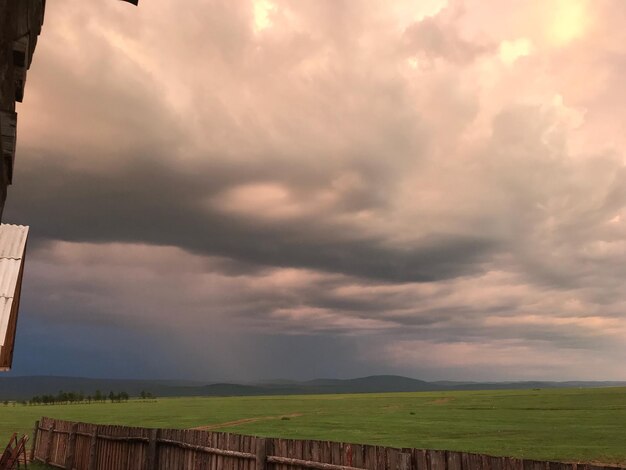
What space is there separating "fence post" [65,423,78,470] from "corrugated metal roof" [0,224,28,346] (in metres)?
9.66

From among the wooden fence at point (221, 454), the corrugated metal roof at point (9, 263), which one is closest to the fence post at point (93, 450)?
the wooden fence at point (221, 454)

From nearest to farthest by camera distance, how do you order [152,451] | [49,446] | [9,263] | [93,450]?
[9,263] → [152,451] → [93,450] → [49,446]

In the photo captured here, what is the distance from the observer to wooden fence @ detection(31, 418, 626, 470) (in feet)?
27.9

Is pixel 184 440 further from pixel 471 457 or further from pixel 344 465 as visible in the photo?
pixel 471 457

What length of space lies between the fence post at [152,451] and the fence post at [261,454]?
14.7ft

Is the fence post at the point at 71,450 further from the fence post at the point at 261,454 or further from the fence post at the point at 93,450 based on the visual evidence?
the fence post at the point at 261,454

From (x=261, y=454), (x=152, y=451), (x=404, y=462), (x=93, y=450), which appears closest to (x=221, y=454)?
(x=261, y=454)

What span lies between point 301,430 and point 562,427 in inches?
780

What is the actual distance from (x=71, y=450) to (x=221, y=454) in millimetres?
9810

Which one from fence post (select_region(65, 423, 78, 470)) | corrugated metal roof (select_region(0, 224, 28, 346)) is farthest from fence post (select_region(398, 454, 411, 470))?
fence post (select_region(65, 423, 78, 470))

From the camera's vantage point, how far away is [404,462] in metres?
8.95

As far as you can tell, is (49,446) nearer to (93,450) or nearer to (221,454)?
(93,450)

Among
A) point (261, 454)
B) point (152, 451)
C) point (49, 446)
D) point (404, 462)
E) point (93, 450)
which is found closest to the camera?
point (404, 462)

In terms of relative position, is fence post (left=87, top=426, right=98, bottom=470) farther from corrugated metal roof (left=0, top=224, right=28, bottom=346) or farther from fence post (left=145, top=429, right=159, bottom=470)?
corrugated metal roof (left=0, top=224, right=28, bottom=346)
